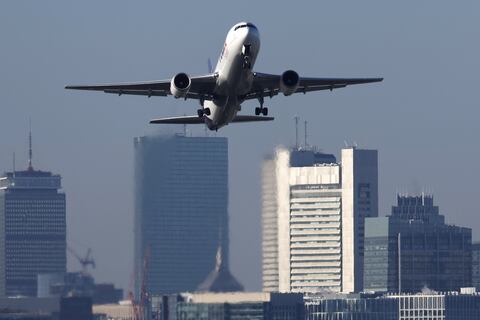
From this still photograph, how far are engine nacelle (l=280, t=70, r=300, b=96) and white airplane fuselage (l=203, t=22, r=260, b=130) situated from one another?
73.7 inches

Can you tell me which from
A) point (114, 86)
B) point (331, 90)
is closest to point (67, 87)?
point (114, 86)

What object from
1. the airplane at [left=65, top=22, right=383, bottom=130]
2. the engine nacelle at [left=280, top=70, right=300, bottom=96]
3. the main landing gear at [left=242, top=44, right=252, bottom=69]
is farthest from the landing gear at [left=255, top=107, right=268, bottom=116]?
the main landing gear at [left=242, top=44, right=252, bottom=69]

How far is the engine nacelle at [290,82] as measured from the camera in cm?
12156

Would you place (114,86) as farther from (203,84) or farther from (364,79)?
(364,79)

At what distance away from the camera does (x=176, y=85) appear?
402 feet

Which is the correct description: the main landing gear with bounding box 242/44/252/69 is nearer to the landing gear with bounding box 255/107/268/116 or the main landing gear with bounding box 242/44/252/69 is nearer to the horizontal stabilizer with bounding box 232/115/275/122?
the landing gear with bounding box 255/107/268/116

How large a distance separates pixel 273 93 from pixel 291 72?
315cm

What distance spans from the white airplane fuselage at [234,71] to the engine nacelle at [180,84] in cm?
177

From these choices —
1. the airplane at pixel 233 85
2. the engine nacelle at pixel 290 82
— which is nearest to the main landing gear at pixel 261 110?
the airplane at pixel 233 85

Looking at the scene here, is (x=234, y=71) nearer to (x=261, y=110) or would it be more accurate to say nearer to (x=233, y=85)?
(x=233, y=85)

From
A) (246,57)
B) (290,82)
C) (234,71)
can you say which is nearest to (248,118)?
(290,82)

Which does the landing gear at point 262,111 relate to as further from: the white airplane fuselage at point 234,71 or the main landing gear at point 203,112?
the main landing gear at point 203,112

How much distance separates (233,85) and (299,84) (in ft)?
15.1

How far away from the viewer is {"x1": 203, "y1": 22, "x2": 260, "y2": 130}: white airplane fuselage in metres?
120
